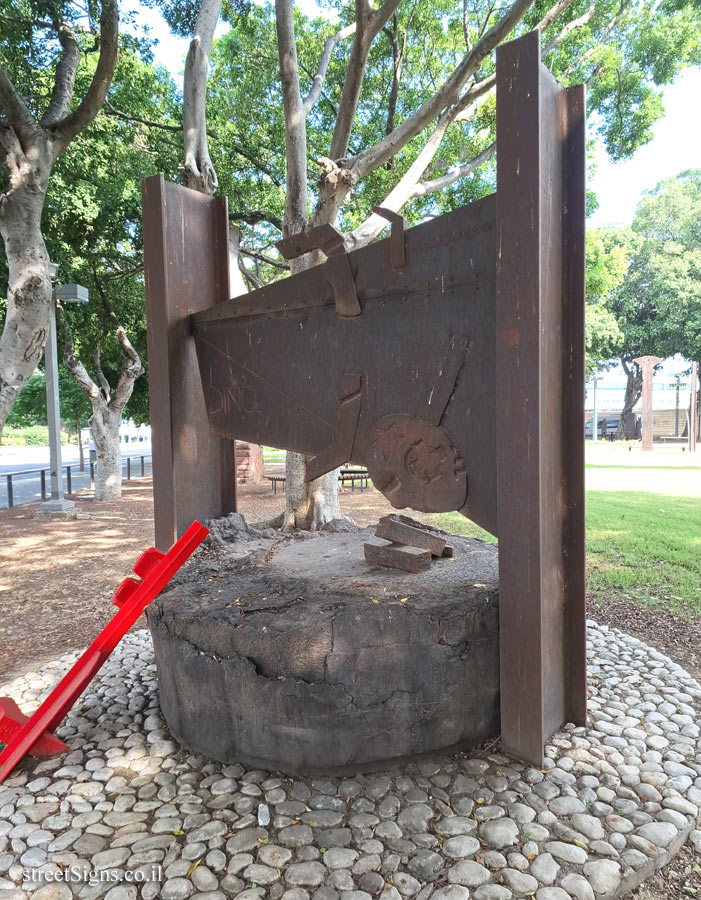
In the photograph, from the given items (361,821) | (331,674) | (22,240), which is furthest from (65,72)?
(361,821)

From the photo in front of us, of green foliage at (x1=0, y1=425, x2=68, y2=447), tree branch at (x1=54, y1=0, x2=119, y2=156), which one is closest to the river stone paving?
tree branch at (x1=54, y1=0, x2=119, y2=156)

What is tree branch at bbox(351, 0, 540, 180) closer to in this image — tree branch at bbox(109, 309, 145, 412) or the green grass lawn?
the green grass lawn

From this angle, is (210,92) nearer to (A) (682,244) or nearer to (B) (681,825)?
(B) (681,825)

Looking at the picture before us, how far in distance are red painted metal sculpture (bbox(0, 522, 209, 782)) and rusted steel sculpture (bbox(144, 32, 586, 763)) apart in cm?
89

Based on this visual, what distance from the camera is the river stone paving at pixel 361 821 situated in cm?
186

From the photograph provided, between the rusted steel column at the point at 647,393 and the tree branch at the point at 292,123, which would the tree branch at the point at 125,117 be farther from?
the rusted steel column at the point at 647,393

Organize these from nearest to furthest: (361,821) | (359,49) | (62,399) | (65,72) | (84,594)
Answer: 1. (361,821)
2. (84,594)
3. (359,49)
4. (65,72)
5. (62,399)

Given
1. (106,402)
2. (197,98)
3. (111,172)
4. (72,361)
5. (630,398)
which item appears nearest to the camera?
(197,98)

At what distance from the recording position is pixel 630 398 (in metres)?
32.6

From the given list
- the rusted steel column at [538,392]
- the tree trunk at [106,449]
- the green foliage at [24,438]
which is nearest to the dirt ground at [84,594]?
the rusted steel column at [538,392]

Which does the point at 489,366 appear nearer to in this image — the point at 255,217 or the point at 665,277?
the point at 255,217

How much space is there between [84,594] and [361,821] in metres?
4.68

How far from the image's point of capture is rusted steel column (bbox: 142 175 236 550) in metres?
3.46

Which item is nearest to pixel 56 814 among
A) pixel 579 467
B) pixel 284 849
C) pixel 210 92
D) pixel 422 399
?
pixel 284 849
